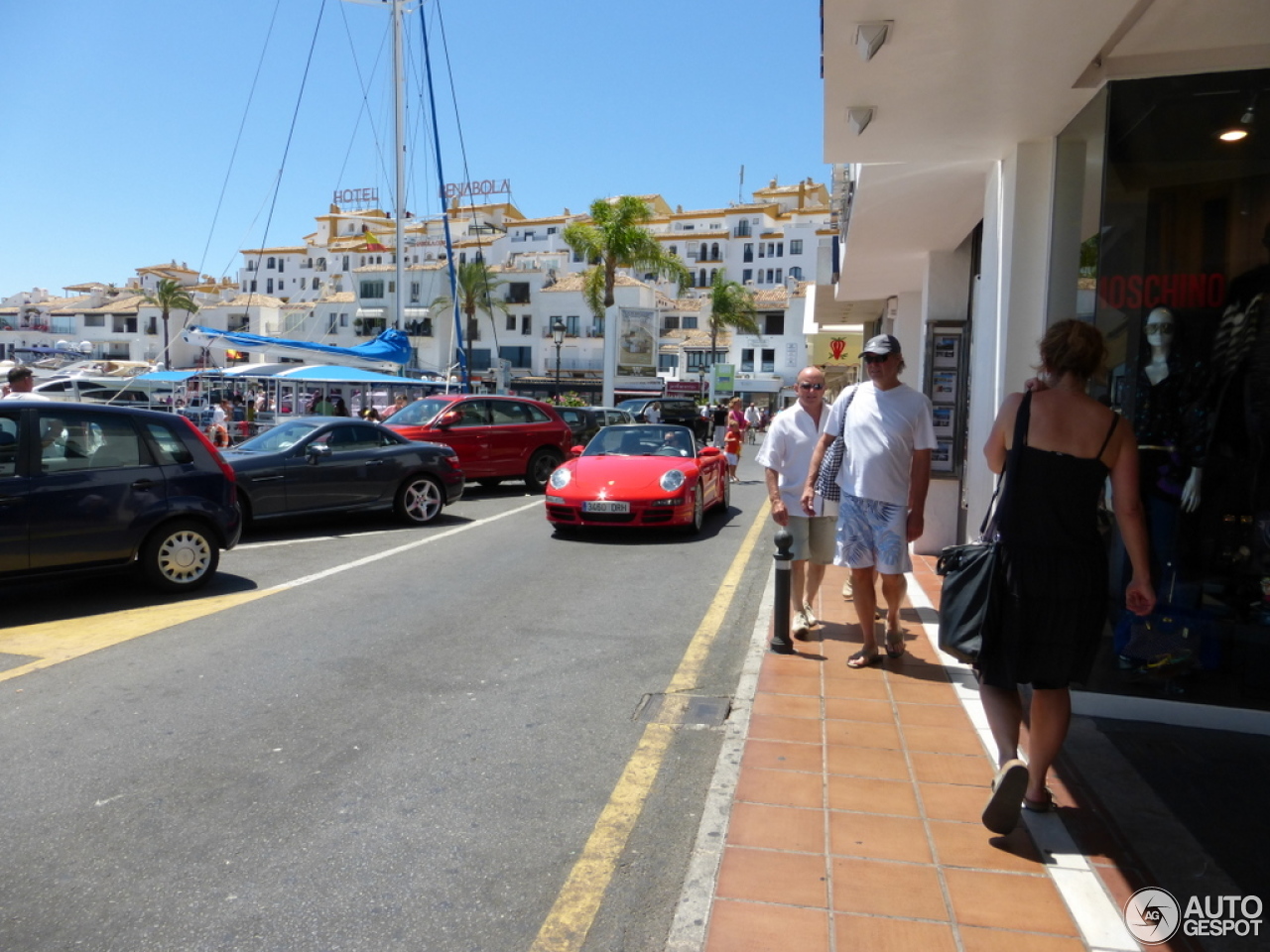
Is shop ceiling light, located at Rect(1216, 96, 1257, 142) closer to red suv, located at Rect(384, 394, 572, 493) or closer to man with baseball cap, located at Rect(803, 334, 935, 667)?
→ man with baseball cap, located at Rect(803, 334, 935, 667)

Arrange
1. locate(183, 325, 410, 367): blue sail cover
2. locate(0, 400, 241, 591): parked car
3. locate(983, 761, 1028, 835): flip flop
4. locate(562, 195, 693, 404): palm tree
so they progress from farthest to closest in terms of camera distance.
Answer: locate(562, 195, 693, 404): palm tree → locate(183, 325, 410, 367): blue sail cover → locate(0, 400, 241, 591): parked car → locate(983, 761, 1028, 835): flip flop

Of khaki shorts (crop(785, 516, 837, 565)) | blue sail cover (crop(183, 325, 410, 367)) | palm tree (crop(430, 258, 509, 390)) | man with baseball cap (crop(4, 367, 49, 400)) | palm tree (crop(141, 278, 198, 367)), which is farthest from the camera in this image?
palm tree (crop(141, 278, 198, 367))

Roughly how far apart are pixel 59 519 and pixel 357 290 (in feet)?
227

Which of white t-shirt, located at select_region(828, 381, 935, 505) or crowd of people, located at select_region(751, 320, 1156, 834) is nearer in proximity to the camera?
crowd of people, located at select_region(751, 320, 1156, 834)

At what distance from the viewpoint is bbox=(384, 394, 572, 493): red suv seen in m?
14.8

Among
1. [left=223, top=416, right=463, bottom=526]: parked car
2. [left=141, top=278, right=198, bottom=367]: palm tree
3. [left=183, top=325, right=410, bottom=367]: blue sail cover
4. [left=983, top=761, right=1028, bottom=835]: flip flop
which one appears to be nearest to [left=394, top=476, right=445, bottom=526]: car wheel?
[left=223, top=416, right=463, bottom=526]: parked car

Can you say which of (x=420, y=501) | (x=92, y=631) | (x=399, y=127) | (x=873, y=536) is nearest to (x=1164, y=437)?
(x=873, y=536)

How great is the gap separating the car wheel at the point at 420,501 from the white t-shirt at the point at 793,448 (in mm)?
6350

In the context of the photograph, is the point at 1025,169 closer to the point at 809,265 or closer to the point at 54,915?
the point at 54,915

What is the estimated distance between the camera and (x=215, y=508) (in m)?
7.52

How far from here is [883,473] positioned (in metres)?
5.19

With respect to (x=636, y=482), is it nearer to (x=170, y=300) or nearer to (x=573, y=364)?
(x=573, y=364)

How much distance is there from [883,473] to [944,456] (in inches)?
193

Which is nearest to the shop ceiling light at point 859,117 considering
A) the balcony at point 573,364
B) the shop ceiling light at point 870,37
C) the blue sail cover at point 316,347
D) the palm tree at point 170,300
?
the shop ceiling light at point 870,37
